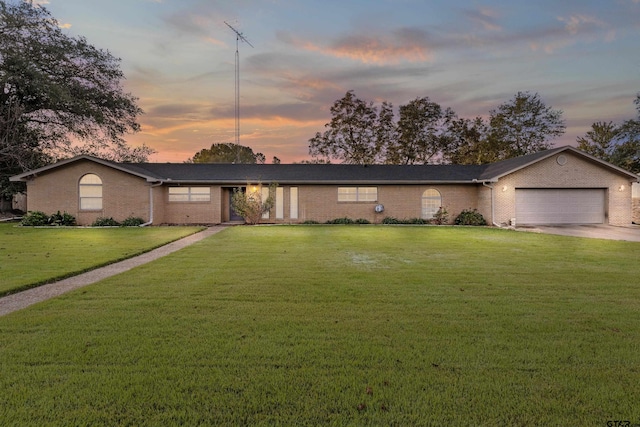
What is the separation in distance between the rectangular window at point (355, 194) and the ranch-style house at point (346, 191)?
0.06m

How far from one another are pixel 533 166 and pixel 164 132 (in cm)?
2702

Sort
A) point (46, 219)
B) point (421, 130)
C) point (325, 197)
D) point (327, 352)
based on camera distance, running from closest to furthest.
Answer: point (327, 352) → point (46, 219) → point (325, 197) → point (421, 130)

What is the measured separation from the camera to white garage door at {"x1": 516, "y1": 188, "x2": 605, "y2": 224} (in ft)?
67.5

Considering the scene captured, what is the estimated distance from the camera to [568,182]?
794 inches

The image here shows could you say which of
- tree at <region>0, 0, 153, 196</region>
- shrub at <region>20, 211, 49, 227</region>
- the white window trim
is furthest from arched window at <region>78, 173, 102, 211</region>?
tree at <region>0, 0, 153, 196</region>

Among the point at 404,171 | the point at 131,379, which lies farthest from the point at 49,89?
the point at 131,379

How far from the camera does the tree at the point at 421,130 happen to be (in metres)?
38.8

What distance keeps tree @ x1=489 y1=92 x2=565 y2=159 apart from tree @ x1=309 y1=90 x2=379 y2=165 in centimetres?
1370

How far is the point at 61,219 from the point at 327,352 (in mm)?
21031

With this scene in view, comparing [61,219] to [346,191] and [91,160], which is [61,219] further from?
[346,191]

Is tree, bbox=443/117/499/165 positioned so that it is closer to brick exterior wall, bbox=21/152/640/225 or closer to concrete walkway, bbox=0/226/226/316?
brick exterior wall, bbox=21/152/640/225

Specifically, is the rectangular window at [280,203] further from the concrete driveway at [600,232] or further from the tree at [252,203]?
the concrete driveway at [600,232]

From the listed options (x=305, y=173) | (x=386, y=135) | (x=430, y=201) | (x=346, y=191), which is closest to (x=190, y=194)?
(x=305, y=173)

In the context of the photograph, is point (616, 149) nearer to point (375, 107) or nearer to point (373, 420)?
point (375, 107)
